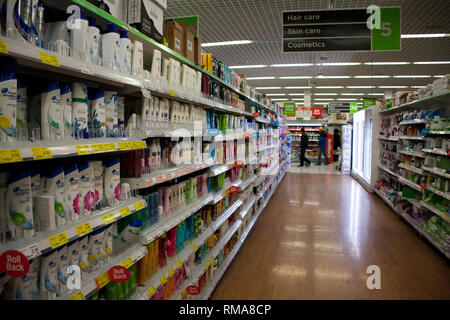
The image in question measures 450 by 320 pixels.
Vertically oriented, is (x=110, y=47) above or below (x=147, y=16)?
below

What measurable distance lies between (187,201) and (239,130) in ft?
6.15

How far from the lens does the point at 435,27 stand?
6.65m

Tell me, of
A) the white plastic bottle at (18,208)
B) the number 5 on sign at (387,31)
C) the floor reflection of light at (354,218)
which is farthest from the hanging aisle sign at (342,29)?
the white plastic bottle at (18,208)

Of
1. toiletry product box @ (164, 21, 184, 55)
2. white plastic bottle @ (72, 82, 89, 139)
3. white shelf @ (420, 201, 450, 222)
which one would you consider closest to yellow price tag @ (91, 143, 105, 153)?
white plastic bottle @ (72, 82, 89, 139)

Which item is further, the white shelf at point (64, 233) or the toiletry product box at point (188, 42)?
the toiletry product box at point (188, 42)

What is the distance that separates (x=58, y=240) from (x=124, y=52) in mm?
1028

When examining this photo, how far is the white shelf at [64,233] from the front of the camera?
3.52 ft

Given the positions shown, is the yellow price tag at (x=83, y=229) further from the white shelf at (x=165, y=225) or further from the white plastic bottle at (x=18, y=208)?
the white shelf at (x=165, y=225)

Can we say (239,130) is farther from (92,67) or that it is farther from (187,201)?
(92,67)

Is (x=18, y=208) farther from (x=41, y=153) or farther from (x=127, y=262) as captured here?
(x=127, y=262)

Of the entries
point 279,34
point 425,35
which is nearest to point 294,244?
point 279,34

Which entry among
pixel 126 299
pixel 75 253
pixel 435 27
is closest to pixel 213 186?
pixel 126 299

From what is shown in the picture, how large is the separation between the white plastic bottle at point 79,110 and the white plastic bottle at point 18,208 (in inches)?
12.3

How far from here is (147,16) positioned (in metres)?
1.96
